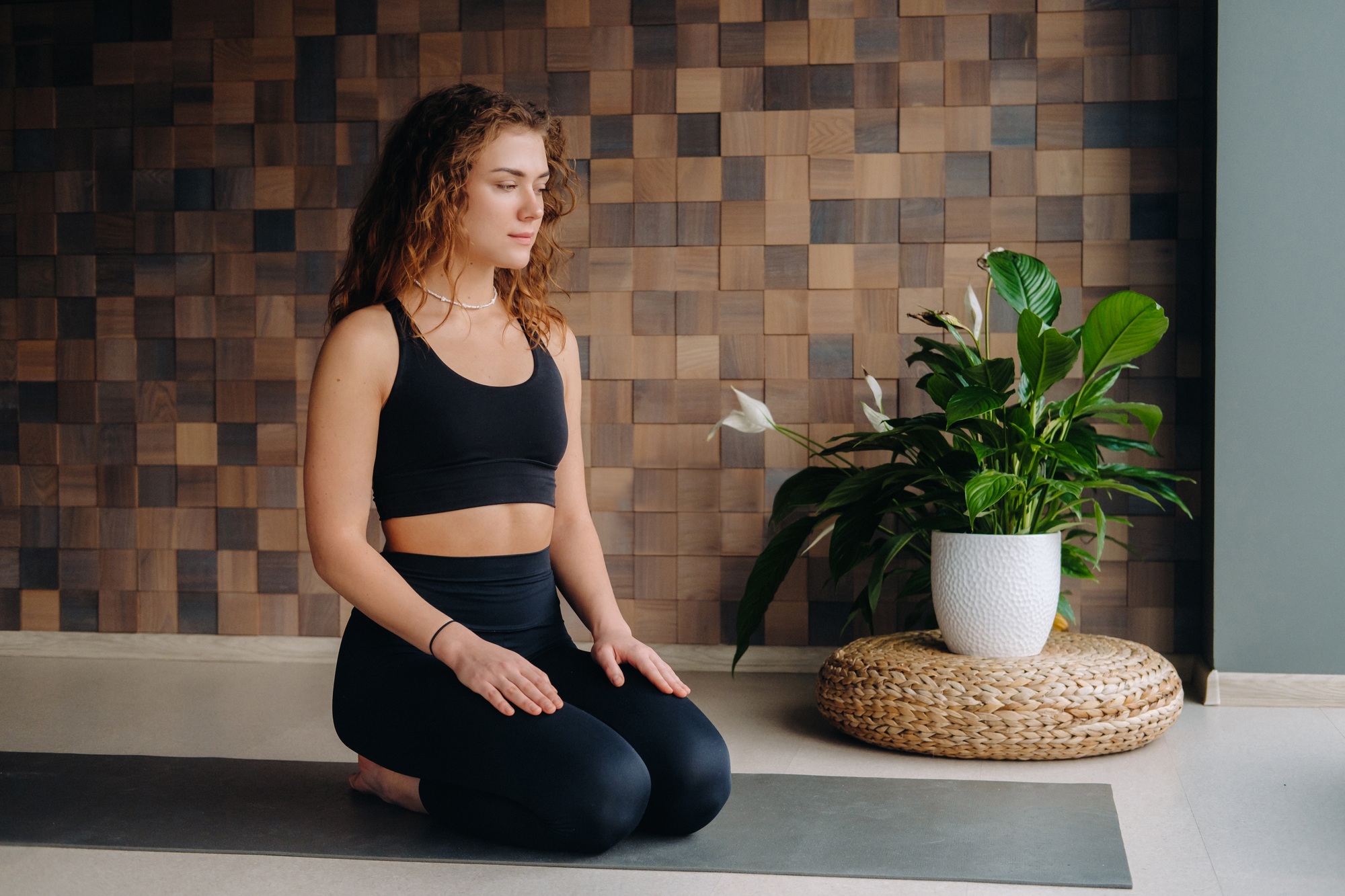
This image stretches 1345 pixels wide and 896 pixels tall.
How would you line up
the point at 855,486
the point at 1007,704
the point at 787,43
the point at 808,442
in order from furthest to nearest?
1. the point at 787,43
2. the point at 808,442
3. the point at 855,486
4. the point at 1007,704

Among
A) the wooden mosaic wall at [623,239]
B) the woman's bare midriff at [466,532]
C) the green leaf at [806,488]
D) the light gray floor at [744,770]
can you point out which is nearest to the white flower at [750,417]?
the green leaf at [806,488]

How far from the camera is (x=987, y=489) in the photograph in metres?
2.05

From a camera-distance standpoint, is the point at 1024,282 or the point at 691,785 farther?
the point at 1024,282

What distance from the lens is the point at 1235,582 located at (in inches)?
97.7

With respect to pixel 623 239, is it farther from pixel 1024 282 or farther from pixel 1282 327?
pixel 1282 327

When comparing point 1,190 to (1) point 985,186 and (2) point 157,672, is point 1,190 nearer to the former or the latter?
(2) point 157,672

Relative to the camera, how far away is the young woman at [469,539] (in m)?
1.55

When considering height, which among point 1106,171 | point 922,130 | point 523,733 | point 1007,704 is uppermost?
point 922,130

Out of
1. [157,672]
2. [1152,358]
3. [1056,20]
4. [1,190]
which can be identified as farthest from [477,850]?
[1,190]

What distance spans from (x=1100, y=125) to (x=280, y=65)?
6.75ft

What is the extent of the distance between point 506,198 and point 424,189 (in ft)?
0.41

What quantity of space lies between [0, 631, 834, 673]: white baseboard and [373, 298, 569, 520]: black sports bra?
1182 mm

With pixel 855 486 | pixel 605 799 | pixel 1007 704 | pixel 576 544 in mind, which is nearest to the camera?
pixel 605 799

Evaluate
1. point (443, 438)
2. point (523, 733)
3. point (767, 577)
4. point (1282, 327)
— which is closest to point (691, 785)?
point (523, 733)
